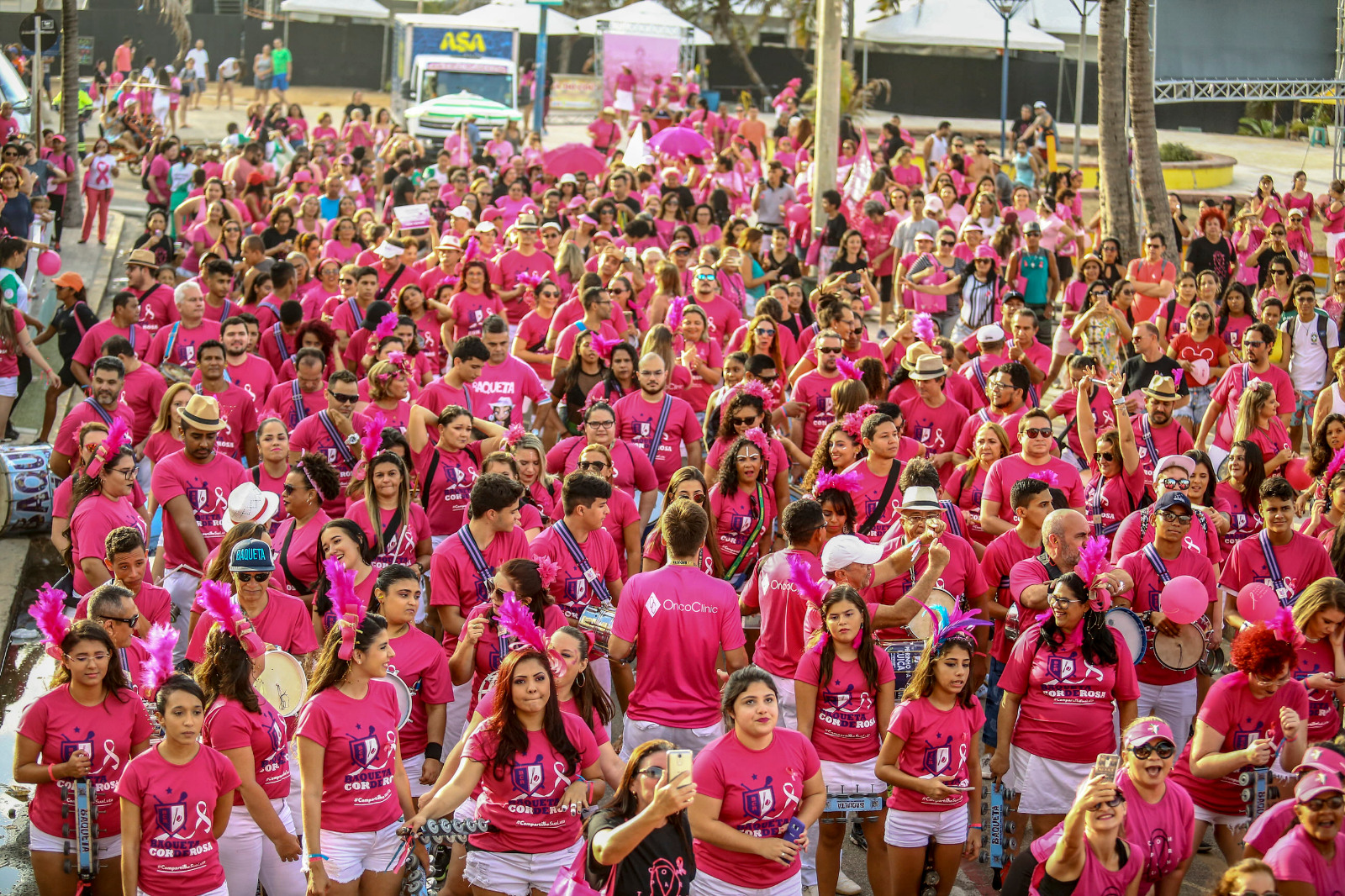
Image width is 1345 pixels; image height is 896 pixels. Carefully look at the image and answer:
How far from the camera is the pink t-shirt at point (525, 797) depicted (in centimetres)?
559

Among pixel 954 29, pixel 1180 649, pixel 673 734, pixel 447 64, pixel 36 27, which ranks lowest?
pixel 673 734

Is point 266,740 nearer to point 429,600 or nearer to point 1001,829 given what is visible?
point 429,600

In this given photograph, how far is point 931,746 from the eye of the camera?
6.18m

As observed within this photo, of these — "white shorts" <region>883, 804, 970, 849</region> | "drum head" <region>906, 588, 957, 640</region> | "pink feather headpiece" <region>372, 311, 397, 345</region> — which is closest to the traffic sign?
"pink feather headpiece" <region>372, 311, 397, 345</region>

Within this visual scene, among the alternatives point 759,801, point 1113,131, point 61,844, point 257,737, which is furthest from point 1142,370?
point 1113,131

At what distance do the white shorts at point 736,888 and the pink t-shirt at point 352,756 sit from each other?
4.03 feet

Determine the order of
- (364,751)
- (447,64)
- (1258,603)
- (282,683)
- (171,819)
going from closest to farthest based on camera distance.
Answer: (171,819) → (364,751) → (282,683) → (1258,603) → (447,64)

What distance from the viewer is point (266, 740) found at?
6.01m

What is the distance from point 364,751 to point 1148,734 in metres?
2.95

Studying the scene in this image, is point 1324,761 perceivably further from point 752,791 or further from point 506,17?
point 506,17

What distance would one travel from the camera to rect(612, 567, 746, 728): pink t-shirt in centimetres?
667

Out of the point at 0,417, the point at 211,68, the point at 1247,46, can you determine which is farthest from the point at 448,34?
the point at 0,417

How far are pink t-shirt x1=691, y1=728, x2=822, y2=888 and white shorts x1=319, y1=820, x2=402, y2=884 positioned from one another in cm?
121

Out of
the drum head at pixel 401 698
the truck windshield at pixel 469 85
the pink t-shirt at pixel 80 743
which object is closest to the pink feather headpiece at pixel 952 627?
the drum head at pixel 401 698
